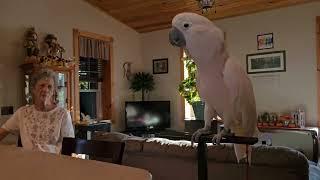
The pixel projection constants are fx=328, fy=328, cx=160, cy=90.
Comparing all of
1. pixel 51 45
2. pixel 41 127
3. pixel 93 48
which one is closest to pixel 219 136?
pixel 41 127

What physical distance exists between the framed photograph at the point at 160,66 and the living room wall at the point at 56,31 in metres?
0.35

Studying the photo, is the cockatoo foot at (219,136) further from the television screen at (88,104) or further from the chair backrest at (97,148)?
the television screen at (88,104)

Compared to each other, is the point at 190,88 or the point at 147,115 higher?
the point at 190,88

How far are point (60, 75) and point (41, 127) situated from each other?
2.41 meters

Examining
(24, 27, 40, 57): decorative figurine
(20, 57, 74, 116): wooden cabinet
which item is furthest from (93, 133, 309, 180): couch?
(24, 27, 40, 57): decorative figurine

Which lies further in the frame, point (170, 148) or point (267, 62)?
Answer: point (267, 62)

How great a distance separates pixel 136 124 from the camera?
5.89 m

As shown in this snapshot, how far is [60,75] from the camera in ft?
15.1

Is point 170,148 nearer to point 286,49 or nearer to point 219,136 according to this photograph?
point 219,136

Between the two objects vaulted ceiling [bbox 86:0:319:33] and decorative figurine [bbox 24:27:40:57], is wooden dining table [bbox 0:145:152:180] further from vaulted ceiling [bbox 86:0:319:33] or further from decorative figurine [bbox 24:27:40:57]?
vaulted ceiling [bbox 86:0:319:33]

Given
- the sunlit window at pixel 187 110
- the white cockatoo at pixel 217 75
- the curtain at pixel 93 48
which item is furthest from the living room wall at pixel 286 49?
the white cockatoo at pixel 217 75

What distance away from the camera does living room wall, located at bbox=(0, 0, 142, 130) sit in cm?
446

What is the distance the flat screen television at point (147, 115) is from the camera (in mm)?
5863

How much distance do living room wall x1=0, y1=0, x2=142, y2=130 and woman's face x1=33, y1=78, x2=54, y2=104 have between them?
90.8 inches
